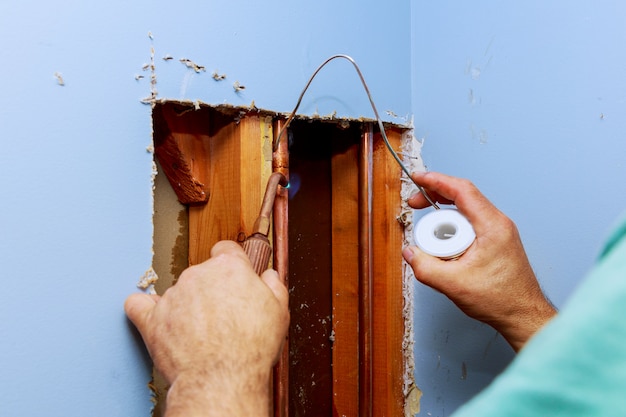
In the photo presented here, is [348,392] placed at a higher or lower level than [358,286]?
lower

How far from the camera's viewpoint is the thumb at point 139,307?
643mm

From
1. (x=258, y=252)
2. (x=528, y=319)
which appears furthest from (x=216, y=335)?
(x=528, y=319)

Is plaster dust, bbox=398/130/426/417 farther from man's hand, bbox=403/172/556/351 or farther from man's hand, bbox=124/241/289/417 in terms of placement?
man's hand, bbox=124/241/289/417

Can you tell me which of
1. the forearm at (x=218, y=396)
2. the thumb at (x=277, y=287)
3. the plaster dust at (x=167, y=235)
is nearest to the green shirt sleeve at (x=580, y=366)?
the forearm at (x=218, y=396)

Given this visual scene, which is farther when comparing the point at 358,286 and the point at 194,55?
the point at 358,286

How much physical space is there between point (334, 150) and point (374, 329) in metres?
0.43

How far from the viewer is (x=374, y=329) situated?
107 cm

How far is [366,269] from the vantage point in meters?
1.06

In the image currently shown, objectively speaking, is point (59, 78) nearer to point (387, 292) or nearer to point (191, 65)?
point (191, 65)

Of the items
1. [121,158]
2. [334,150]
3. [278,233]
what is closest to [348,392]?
[278,233]

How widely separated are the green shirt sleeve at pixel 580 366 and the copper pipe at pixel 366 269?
87 centimetres

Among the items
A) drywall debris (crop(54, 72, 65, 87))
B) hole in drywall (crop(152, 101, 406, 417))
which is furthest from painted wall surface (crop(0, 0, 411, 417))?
hole in drywall (crop(152, 101, 406, 417))

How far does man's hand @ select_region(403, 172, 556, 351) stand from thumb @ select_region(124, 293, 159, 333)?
0.44m

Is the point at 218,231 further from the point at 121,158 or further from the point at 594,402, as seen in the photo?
the point at 594,402
